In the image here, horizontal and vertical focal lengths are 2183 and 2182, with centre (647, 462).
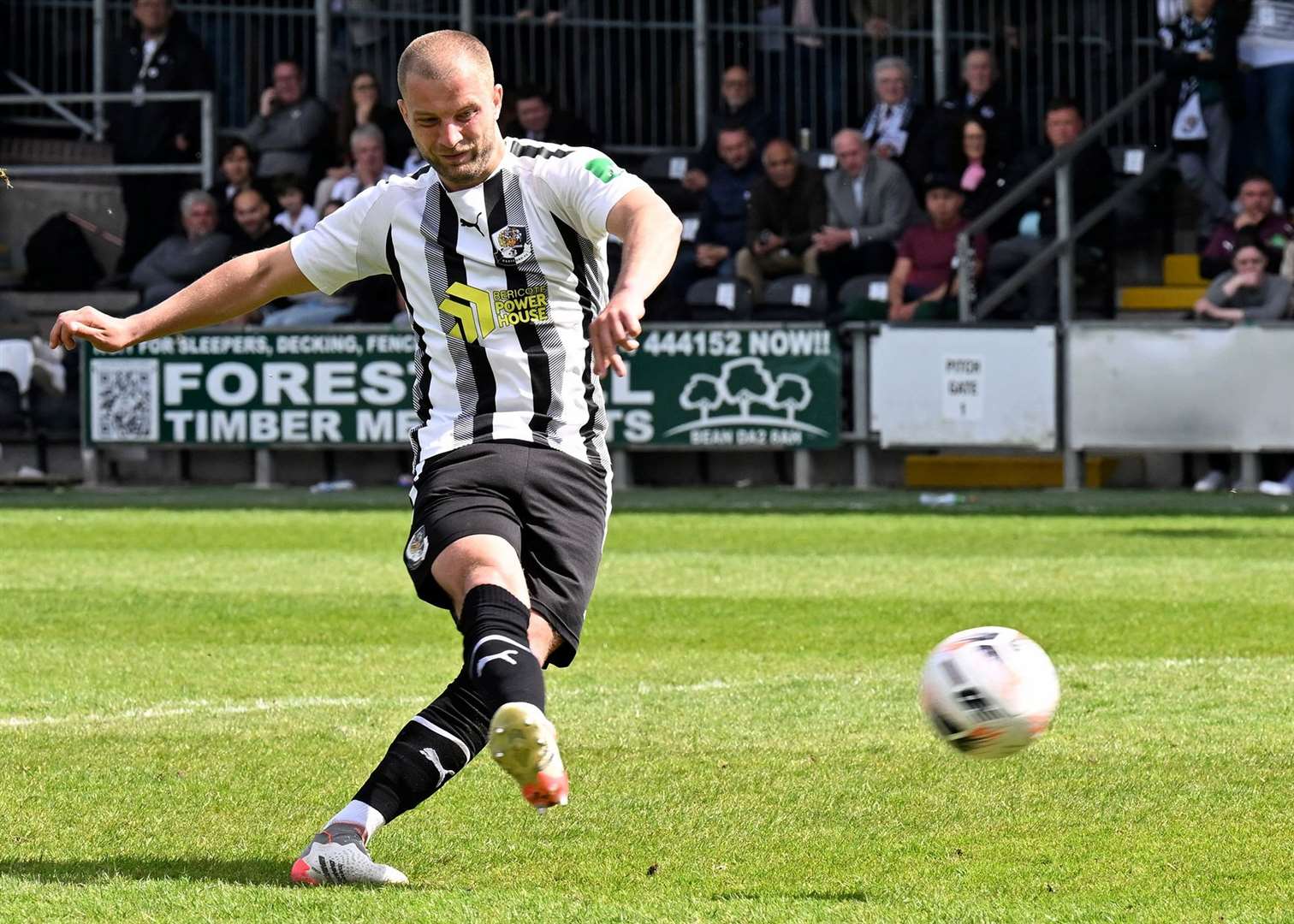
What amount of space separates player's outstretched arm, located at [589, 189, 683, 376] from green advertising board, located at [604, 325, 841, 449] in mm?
13497

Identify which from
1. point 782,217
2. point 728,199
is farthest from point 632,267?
point 728,199

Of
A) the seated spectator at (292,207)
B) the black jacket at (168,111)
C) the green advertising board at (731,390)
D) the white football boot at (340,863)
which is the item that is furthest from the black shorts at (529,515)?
the black jacket at (168,111)

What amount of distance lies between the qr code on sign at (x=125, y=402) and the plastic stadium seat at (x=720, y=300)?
480cm

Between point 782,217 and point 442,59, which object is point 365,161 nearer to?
point 782,217

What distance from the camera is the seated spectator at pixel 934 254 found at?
18875 mm

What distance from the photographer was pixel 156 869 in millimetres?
4762

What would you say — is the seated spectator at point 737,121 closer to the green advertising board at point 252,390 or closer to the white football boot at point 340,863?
the green advertising board at point 252,390

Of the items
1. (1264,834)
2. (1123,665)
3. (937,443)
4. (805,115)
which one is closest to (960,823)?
(1264,834)

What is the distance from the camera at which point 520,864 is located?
4.83m

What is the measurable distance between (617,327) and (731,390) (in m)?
14.3

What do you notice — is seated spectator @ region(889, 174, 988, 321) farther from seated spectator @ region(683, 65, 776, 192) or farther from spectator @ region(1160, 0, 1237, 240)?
seated spectator @ region(683, 65, 776, 192)

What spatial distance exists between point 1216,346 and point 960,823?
12.8m

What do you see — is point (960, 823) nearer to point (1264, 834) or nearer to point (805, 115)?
point (1264, 834)

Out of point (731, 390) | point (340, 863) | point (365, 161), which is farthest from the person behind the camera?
point (365, 161)
